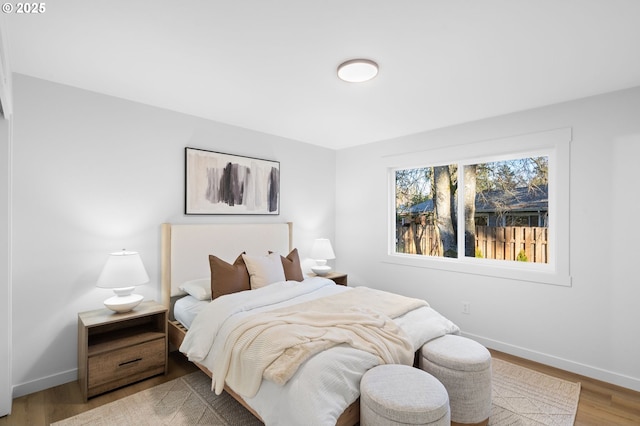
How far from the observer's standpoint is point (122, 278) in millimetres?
2467

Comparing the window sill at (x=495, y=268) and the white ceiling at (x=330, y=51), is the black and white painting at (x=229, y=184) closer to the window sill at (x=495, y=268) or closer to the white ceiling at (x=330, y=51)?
the white ceiling at (x=330, y=51)

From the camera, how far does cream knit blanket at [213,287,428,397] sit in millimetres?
1756

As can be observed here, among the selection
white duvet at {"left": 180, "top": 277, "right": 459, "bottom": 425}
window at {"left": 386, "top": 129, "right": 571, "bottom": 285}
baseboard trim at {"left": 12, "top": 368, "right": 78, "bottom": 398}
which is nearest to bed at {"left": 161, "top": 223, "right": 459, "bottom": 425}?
white duvet at {"left": 180, "top": 277, "right": 459, "bottom": 425}

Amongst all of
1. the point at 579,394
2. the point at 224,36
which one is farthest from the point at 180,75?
the point at 579,394

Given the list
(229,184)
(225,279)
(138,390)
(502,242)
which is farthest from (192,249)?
(502,242)

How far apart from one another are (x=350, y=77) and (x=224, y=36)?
0.92 m

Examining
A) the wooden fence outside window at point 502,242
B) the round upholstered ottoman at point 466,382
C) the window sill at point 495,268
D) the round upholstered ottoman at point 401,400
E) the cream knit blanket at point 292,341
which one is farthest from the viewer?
the wooden fence outside window at point 502,242

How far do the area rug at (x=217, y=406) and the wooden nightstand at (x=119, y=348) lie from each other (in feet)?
0.60

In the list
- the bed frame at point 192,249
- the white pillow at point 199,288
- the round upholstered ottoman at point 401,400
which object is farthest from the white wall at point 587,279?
the white pillow at point 199,288

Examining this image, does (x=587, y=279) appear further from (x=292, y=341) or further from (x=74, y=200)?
(x=74, y=200)

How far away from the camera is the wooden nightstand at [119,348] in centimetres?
232

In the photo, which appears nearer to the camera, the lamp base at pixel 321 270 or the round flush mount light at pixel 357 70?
the round flush mount light at pixel 357 70

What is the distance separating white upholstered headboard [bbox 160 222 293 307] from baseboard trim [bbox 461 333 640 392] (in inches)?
104

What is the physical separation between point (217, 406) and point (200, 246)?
58.9 inches
